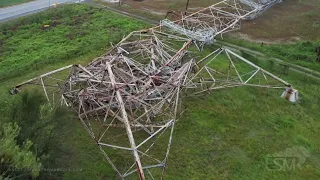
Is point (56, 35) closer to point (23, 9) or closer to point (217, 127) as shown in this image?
point (23, 9)

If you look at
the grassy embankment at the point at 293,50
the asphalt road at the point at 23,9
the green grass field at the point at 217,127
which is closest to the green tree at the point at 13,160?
the green grass field at the point at 217,127

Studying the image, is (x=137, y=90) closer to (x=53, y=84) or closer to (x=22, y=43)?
(x=53, y=84)

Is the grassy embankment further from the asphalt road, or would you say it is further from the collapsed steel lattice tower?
the asphalt road

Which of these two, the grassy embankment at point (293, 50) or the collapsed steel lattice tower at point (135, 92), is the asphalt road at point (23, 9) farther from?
the grassy embankment at point (293, 50)

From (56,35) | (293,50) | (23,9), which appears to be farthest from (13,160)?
(23,9)

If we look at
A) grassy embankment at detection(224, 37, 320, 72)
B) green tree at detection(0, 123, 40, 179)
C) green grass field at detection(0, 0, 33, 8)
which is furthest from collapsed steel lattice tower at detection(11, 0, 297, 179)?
green grass field at detection(0, 0, 33, 8)

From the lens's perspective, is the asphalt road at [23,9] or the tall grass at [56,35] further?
the asphalt road at [23,9]

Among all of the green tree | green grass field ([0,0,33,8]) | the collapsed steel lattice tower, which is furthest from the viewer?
green grass field ([0,0,33,8])
